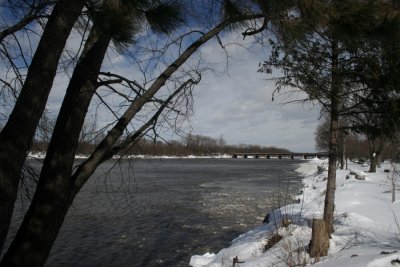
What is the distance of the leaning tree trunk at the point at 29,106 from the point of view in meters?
3.32

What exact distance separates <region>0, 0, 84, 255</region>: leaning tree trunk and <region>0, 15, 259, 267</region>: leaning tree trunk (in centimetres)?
34

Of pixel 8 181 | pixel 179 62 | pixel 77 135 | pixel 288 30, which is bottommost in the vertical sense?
pixel 8 181

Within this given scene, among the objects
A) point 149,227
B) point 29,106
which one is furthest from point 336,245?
point 149,227

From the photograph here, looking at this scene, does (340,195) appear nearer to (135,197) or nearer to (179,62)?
(135,197)

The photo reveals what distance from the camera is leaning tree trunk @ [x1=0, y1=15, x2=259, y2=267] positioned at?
12.3 feet

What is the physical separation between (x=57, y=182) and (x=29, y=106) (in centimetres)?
78

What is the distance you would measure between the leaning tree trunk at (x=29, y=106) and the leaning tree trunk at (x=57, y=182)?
34 centimetres

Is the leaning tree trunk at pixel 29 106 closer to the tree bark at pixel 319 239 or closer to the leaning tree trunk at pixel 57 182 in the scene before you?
the leaning tree trunk at pixel 57 182

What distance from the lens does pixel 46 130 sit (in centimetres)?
474

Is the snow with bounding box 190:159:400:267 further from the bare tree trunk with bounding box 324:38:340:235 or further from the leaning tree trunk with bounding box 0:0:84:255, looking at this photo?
the leaning tree trunk with bounding box 0:0:84:255

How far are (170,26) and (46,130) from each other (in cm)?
181

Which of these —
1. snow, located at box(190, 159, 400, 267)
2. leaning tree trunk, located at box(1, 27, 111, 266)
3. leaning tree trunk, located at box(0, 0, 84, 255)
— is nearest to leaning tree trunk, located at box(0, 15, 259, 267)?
leaning tree trunk, located at box(1, 27, 111, 266)

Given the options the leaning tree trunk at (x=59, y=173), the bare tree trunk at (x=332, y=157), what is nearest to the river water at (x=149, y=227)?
the leaning tree trunk at (x=59, y=173)

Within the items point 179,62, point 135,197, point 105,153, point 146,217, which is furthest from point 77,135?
point 135,197
